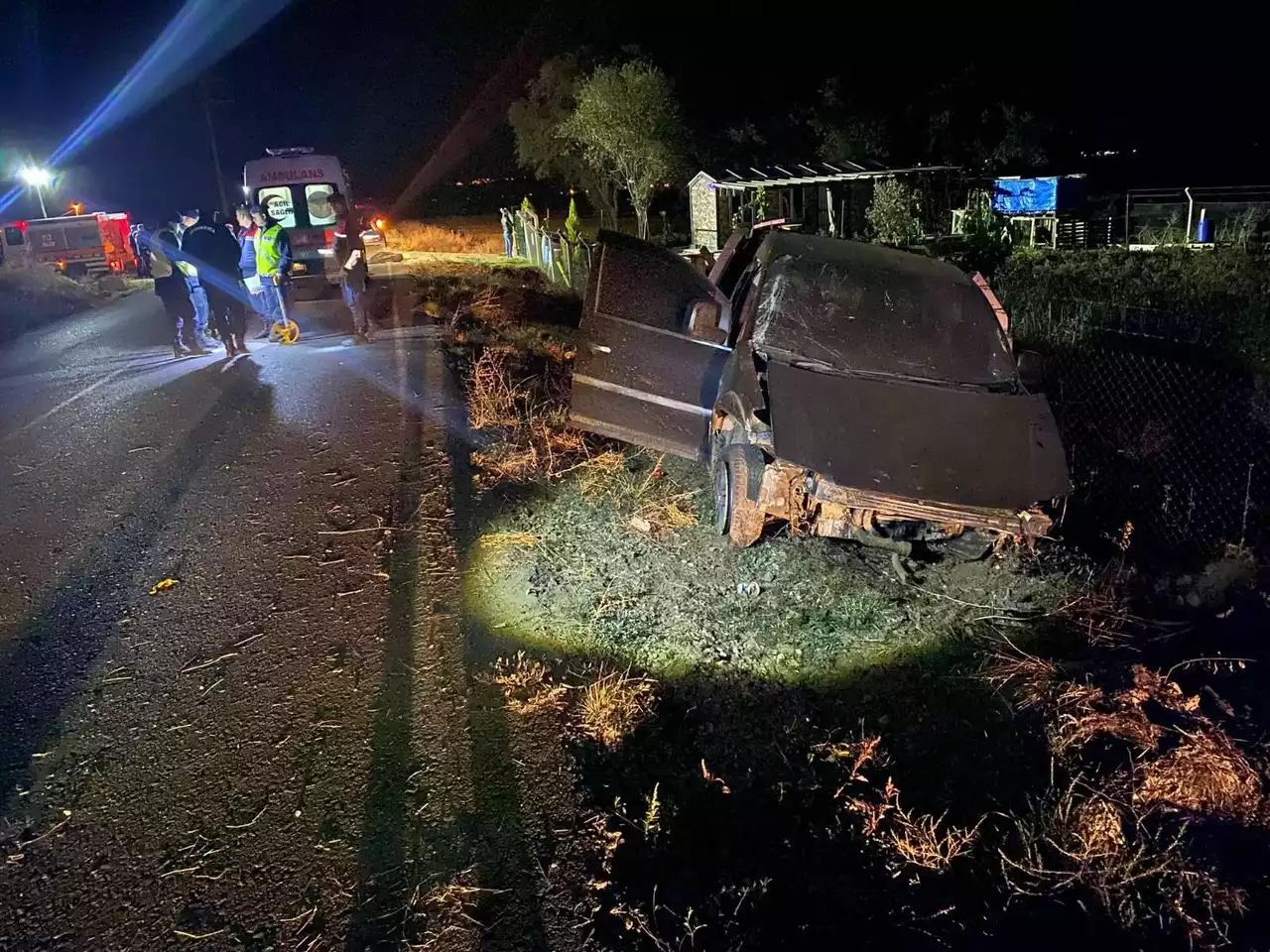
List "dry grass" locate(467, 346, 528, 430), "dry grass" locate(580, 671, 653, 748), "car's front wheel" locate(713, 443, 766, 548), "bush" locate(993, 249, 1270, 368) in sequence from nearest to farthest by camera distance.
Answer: "dry grass" locate(580, 671, 653, 748), "car's front wheel" locate(713, 443, 766, 548), "dry grass" locate(467, 346, 528, 430), "bush" locate(993, 249, 1270, 368)

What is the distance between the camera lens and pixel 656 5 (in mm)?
36500

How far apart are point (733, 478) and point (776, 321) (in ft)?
3.54

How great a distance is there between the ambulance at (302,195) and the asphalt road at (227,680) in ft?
28.3

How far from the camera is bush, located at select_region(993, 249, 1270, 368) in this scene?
8.09 m

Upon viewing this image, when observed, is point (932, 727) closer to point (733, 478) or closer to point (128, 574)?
point (733, 478)

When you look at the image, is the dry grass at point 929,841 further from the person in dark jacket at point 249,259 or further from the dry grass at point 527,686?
the person in dark jacket at point 249,259

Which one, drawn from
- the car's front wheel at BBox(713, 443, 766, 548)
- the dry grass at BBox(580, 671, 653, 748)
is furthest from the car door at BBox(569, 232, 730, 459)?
the dry grass at BBox(580, 671, 653, 748)

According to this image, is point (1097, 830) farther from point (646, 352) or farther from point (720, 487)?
point (646, 352)

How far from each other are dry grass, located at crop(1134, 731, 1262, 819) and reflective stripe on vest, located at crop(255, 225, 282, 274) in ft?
34.4

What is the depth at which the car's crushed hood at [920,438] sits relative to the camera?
13.9 feet

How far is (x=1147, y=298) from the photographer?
447 inches

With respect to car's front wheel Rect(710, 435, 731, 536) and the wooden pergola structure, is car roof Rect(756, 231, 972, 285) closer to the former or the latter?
car's front wheel Rect(710, 435, 731, 536)

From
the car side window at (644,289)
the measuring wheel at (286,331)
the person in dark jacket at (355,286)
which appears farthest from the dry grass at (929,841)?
the measuring wheel at (286,331)

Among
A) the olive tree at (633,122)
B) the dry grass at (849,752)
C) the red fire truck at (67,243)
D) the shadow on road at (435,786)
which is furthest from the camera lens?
the olive tree at (633,122)
